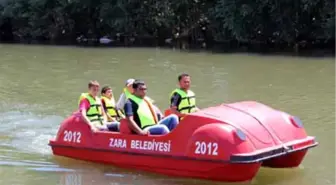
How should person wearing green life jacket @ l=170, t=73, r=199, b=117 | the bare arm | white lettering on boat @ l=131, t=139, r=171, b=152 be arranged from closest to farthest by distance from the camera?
1. white lettering on boat @ l=131, t=139, r=171, b=152
2. the bare arm
3. person wearing green life jacket @ l=170, t=73, r=199, b=117

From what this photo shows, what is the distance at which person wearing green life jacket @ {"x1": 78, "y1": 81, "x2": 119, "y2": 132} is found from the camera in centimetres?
928

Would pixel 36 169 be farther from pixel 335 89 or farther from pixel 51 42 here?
pixel 51 42

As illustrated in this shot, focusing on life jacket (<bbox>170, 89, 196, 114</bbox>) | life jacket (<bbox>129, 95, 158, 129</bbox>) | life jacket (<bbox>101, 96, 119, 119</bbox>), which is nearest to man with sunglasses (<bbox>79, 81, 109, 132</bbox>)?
life jacket (<bbox>101, 96, 119, 119</bbox>)

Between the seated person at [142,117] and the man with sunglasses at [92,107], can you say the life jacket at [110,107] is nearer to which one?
the man with sunglasses at [92,107]

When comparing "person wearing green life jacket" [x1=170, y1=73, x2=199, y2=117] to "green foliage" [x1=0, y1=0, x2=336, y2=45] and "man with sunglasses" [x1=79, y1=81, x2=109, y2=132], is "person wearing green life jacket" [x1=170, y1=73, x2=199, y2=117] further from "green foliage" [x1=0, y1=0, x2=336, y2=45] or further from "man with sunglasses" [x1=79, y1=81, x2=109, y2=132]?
"green foliage" [x1=0, y1=0, x2=336, y2=45]

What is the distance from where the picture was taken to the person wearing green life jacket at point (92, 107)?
365 inches

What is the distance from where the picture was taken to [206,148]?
7805 millimetres

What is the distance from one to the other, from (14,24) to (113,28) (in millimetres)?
6812

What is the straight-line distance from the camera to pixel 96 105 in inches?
371

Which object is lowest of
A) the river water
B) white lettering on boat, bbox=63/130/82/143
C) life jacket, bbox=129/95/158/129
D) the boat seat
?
the river water

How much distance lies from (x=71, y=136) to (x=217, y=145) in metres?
2.37

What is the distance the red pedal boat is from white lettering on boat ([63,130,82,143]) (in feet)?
1.10

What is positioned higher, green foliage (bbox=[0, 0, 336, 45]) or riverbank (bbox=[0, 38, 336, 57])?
green foliage (bbox=[0, 0, 336, 45])

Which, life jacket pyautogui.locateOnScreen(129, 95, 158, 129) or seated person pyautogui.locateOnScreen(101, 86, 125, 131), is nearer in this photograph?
life jacket pyautogui.locateOnScreen(129, 95, 158, 129)
